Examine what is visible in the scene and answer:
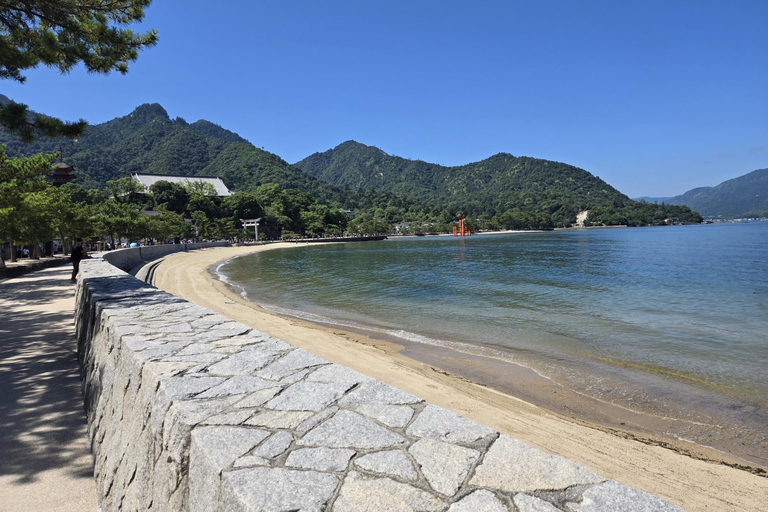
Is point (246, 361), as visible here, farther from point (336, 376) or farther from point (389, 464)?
point (389, 464)

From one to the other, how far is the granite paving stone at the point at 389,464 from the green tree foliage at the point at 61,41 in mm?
8643

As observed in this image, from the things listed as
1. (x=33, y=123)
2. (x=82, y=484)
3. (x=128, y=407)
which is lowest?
(x=82, y=484)

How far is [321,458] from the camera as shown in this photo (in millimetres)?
1637

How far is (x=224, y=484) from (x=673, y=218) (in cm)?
19490

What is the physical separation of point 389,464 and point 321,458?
0.28 metres

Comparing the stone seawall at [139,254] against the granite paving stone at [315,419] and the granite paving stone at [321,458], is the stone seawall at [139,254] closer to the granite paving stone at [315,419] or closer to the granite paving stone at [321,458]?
the granite paving stone at [315,419]

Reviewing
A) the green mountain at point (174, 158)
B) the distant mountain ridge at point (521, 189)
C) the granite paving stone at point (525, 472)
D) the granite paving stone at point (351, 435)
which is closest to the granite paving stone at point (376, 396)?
the granite paving stone at point (351, 435)

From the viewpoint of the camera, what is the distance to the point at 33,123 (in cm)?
727

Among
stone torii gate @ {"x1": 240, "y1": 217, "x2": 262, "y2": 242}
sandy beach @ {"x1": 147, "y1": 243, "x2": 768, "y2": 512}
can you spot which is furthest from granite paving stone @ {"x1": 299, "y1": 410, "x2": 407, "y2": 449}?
stone torii gate @ {"x1": 240, "y1": 217, "x2": 262, "y2": 242}

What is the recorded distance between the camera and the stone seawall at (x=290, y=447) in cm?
139

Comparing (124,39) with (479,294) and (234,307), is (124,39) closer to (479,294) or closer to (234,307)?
(234,307)

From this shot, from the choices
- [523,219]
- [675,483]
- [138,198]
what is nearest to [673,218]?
[523,219]

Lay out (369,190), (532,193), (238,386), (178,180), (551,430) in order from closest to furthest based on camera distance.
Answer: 1. (238,386)
2. (551,430)
3. (178,180)
4. (369,190)
5. (532,193)

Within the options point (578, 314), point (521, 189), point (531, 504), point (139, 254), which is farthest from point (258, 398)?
point (521, 189)
